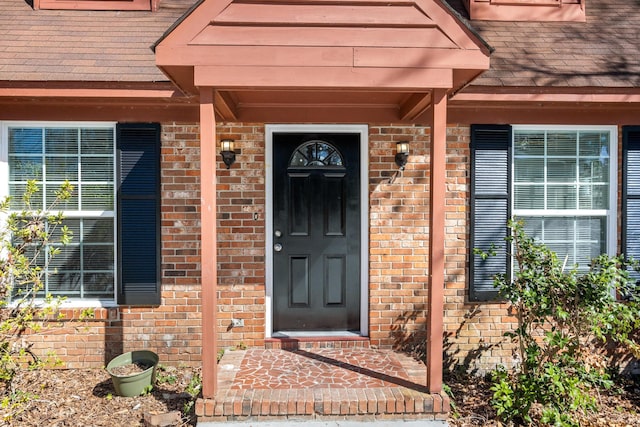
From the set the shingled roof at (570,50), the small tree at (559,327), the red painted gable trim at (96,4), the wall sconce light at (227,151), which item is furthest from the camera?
the red painted gable trim at (96,4)

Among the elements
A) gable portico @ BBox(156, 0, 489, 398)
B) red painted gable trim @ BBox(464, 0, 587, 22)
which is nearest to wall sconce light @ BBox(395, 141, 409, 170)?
gable portico @ BBox(156, 0, 489, 398)

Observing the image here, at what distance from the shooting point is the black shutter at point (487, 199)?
4277 millimetres

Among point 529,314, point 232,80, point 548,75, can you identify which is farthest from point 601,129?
point 232,80

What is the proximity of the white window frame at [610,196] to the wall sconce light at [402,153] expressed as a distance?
1.13 m

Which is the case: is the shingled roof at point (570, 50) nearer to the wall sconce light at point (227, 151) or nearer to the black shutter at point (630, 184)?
the black shutter at point (630, 184)

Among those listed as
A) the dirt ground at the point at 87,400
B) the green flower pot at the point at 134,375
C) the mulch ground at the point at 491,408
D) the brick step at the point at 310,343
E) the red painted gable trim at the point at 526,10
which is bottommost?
the mulch ground at the point at 491,408

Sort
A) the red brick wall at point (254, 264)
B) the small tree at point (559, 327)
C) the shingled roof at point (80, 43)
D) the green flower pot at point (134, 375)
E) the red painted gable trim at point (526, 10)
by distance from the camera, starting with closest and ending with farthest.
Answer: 1. the small tree at point (559, 327)
2. the green flower pot at point (134, 375)
3. the shingled roof at point (80, 43)
4. the red brick wall at point (254, 264)
5. the red painted gable trim at point (526, 10)

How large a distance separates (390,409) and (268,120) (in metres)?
2.84

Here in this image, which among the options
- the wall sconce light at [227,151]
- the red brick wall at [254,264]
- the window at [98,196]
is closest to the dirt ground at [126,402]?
the red brick wall at [254,264]

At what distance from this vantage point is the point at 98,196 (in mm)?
4281

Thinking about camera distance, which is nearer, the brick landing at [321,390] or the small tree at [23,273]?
the brick landing at [321,390]

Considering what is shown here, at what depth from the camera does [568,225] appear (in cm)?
446

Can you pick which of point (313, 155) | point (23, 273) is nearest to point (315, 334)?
point (313, 155)

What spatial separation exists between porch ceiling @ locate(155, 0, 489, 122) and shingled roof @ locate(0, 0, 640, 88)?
0.88 metres
